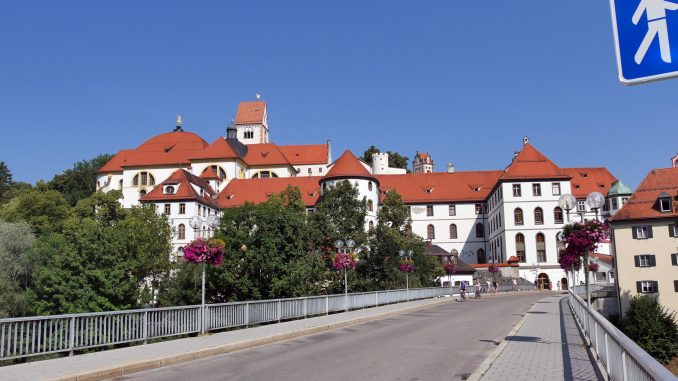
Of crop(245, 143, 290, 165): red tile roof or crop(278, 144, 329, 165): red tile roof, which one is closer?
crop(245, 143, 290, 165): red tile roof

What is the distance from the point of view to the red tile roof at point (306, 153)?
363 ft

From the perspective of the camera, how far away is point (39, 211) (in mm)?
69625

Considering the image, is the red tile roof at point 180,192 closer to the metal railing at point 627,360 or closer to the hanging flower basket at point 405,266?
the hanging flower basket at point 405,266

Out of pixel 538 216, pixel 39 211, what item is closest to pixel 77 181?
pixel 39 211

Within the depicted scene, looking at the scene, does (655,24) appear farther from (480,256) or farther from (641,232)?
(480,256)

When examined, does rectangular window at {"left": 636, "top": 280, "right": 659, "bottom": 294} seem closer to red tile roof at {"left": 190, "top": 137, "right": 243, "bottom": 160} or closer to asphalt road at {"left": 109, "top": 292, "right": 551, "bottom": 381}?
asphalt road at {"left": 109, "top": 292, "right": 551, "bottom": 381}

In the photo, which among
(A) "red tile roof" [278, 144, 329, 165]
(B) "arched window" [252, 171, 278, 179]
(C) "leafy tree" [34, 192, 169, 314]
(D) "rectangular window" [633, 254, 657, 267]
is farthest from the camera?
(A) "red tile roof" [278, 144, 329, 165]

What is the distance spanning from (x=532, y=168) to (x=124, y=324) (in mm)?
68938

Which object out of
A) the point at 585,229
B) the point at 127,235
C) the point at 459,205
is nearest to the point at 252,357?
the point at 585,229

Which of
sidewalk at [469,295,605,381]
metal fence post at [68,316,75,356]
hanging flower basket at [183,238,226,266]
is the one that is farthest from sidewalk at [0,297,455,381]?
sidewalk at [469,295,605,381]

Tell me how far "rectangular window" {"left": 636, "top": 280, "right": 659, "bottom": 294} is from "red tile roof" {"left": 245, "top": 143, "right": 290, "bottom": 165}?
195 feet

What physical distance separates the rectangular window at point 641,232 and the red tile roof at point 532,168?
71.7ft

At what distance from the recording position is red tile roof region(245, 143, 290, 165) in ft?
313

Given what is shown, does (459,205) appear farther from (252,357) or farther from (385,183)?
(252,357)
